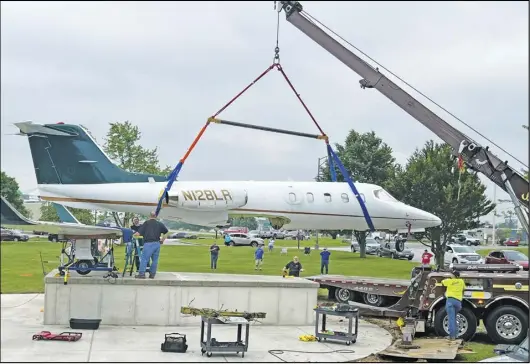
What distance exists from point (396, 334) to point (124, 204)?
9.36m

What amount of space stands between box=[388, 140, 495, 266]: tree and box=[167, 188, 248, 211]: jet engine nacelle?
16.8 meters

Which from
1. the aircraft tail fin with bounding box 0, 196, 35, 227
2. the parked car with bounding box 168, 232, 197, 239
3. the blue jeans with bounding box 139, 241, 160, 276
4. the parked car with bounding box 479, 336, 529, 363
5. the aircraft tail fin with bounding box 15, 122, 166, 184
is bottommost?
the parked car with bounding box 168, 232, 197, 239

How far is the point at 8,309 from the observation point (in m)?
6.33

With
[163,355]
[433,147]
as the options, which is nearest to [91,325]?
[163,355]

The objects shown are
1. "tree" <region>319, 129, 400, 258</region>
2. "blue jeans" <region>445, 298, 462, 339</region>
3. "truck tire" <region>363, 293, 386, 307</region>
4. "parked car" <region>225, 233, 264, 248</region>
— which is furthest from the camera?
"parked car" <region>225, 233, 264, 248</region>

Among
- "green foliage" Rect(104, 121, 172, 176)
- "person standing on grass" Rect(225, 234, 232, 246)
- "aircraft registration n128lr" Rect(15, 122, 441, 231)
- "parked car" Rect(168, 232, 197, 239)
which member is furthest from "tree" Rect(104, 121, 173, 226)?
"parked car" Rect(168, 232, 197, 239)

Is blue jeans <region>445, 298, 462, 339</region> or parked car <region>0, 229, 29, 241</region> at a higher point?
parked car <region>0, 229, 29, 241</region>

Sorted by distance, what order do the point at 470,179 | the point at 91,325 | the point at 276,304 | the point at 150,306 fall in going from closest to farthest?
the point at 91,325 < the point at 150,306 < the point at 276,304 < the point at 470,179

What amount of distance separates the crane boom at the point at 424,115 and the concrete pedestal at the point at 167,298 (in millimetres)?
5180

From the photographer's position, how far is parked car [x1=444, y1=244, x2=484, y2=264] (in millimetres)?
39750

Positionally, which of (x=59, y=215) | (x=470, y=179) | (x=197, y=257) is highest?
(x=470, y=179)

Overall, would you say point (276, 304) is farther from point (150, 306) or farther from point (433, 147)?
point (433, 147)

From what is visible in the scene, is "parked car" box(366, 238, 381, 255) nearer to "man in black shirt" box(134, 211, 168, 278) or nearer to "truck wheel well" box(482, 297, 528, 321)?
"truck wheel well" box(482, 297, 528, 321)

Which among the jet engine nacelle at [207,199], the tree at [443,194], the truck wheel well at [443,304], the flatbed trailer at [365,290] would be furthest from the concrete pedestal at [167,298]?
the tree at [443,194]
